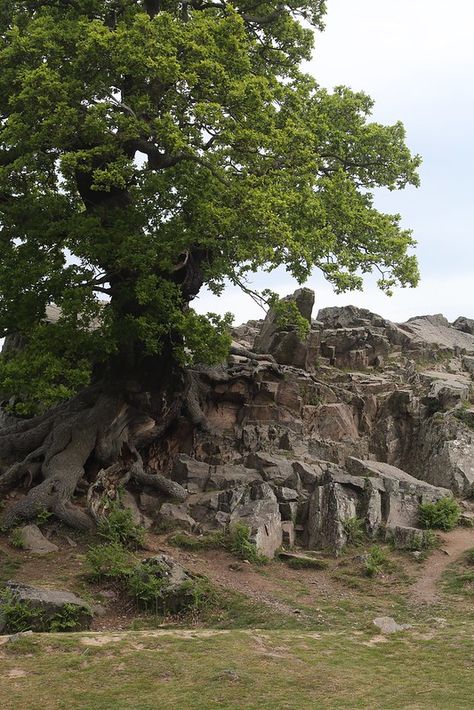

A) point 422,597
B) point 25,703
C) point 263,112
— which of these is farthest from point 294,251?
point 25,703

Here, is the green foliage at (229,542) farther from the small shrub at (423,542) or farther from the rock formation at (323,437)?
the small shrub at (423,542)

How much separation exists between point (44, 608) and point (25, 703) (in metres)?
4.72

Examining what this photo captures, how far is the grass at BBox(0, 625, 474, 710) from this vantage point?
519 inches

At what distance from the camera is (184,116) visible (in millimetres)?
25266

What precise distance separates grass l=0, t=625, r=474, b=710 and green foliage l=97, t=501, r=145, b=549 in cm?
782

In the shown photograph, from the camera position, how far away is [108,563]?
22.2 metres

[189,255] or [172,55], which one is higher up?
[172,55]

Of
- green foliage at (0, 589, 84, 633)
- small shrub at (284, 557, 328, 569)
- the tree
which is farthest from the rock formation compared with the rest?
green foliage at (0, 589, 84, 633)

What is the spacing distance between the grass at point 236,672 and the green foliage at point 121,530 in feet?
25.7

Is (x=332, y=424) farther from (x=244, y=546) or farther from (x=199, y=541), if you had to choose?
(x=244, y=546)

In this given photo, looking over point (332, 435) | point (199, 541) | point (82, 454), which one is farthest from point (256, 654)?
point (332, 435)

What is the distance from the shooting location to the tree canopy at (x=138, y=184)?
78.8ft

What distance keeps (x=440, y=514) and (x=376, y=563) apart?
165 inches

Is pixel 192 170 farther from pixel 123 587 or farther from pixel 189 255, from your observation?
pixel 123 587
